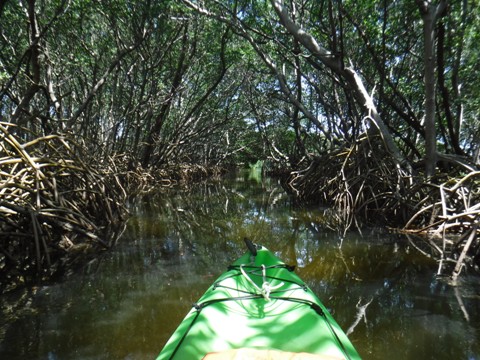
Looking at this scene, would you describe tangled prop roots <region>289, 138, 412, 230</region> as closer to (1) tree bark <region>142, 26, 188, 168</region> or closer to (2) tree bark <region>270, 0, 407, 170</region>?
(2) tree bark <region>270, 0, 407, 170</region>

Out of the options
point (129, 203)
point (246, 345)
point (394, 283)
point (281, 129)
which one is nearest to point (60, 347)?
point (246, 345)

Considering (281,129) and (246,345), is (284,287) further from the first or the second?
(281,129)

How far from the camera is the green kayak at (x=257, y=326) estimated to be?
139 cm

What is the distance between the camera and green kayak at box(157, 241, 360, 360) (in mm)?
1395

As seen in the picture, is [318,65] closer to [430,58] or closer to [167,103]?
[430,58]

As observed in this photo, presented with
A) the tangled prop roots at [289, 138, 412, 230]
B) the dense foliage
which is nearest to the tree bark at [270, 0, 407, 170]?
the dense foliage

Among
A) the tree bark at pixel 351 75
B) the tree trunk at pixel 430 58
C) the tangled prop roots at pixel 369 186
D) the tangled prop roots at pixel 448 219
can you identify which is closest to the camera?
the tangled prop roots at pixel 448 219

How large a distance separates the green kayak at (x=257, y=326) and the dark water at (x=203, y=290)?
55cm

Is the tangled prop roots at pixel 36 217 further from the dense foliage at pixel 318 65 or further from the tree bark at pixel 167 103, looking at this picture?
→ the tree bark at pixel 167 103

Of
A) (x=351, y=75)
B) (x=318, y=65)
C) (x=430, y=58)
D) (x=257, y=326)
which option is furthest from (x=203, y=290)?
(x=318, y=65)

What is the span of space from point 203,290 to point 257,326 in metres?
1.32

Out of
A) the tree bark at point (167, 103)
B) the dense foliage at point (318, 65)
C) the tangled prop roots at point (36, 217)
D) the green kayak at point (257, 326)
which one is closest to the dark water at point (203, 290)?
the tangled prop roots at point (36, 217)

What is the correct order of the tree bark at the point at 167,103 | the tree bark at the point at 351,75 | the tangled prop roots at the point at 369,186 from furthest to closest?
1. the tree bark at the point at 167,103
2. the tree bark at the point at 351,75
3. the tangled prop roots at the point at 369,186

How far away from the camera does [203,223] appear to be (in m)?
6.06
